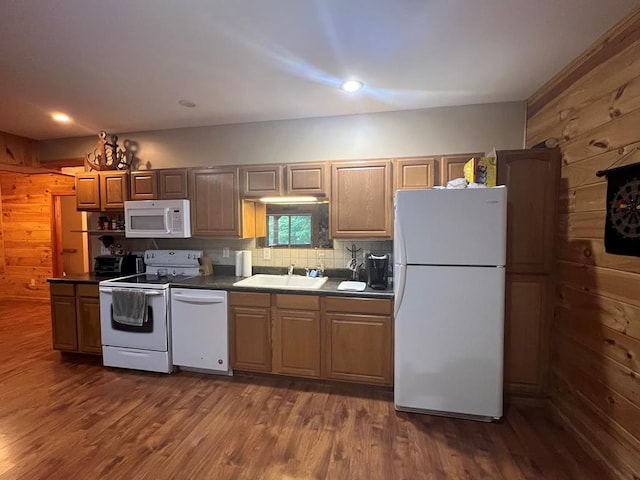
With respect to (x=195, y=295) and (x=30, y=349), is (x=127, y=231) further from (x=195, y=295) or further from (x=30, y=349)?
(x=30, y=349)

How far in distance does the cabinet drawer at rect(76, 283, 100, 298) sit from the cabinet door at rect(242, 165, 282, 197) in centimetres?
178

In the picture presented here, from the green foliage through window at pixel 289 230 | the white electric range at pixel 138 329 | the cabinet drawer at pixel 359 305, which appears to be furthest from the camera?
the green foliage through window at pixel 289 230

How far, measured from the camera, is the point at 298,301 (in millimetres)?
2723

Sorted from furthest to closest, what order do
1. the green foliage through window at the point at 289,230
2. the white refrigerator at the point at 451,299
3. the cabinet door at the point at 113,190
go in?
the cabinet door at the point at 113,190 → the green foliage through window at the point at 289,230 → the white refrigerator at the point at 451,299

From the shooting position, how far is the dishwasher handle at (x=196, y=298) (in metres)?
2.85

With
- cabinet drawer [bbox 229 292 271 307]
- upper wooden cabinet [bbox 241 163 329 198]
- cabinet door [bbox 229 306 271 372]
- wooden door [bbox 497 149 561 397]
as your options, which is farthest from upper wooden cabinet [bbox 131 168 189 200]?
wooden door [bbox 497 149 561 397]

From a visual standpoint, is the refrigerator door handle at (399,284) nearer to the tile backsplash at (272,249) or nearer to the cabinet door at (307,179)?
the tile backsplash at (272,249)

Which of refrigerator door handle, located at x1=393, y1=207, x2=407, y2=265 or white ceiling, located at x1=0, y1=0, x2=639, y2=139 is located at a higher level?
white ceiling, located at x1=0, y1=0, x2=639, y2=139

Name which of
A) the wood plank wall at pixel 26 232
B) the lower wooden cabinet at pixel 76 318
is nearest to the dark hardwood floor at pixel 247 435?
the lower wooden cabinet at pixel 76 318

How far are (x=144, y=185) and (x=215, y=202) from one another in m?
0.87

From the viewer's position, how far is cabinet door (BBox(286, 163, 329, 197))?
2885 millimetres

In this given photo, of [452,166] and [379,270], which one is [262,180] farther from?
[452,166]

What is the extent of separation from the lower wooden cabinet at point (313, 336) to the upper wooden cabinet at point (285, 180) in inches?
38.0

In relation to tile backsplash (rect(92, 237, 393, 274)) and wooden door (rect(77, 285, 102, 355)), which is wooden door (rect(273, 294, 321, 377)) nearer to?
Answer: tile backsplash (rect(92, 237, 393, 274))
